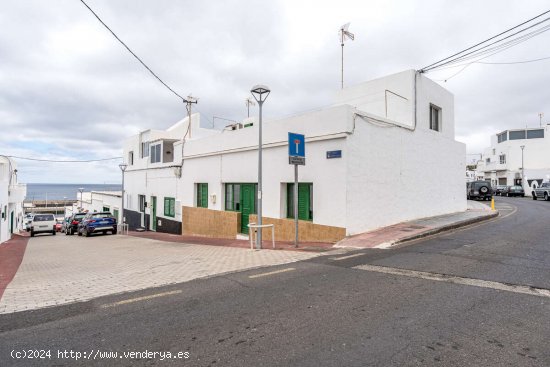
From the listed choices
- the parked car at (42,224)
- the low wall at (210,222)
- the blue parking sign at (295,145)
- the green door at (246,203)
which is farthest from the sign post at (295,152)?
the parked car at (42,224)

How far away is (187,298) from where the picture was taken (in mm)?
5098

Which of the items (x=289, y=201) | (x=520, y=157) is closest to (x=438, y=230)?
(x=289, y=201)

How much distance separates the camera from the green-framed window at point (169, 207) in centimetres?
2228

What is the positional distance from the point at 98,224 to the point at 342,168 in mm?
19681

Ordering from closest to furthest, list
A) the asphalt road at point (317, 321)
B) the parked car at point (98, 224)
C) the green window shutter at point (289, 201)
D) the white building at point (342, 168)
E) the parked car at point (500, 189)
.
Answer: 1. the asphalt road at point (317, 321)
2. the white building at point (342, 168)
3. the green window shutter at point (289, 201)
4. the parked car at point (98, 224)
5. the parked car at point (500, 189)

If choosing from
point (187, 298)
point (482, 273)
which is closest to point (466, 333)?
point (482, 273)

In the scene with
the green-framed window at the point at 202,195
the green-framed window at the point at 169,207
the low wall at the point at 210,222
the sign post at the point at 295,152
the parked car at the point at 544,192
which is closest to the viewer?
the sign post at the point at 295,152

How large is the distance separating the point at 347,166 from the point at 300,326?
7.85 metres

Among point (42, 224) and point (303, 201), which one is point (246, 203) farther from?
point (42, 224)

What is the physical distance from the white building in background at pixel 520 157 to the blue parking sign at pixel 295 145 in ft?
159

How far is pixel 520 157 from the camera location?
163ft

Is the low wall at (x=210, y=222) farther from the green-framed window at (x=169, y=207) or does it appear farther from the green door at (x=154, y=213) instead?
the green door at (x=154, y=213)

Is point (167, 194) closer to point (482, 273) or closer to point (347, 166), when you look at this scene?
point (347, 166)

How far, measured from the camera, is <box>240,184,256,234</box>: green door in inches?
598
